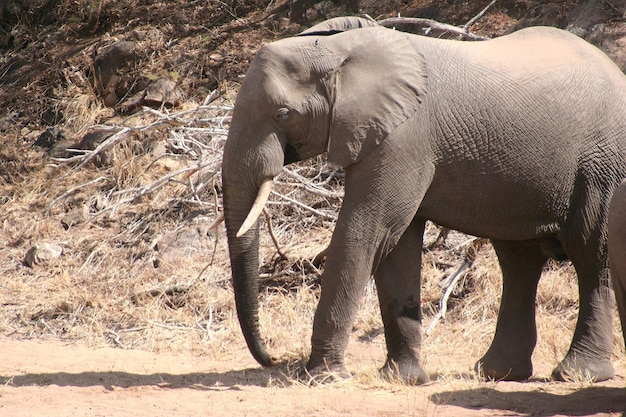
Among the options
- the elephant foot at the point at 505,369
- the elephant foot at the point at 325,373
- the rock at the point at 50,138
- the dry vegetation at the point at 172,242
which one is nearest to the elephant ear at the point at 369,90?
the elephant foot at the point at 325,373

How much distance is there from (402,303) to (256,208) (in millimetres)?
1210

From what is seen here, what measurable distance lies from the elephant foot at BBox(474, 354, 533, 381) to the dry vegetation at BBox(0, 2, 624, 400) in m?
0.20

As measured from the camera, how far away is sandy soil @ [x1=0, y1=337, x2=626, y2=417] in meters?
5.98

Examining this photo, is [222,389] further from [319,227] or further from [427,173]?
[319,227]

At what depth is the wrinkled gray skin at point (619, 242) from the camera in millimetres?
5230

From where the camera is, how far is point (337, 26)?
701cm

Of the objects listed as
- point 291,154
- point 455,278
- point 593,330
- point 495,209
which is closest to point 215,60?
point 455,278

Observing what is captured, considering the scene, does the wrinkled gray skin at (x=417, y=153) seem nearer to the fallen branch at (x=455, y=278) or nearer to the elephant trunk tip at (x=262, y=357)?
the elephant trunk tip at (x=262, y=357)

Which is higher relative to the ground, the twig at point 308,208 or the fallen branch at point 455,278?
the twig at point 308,208

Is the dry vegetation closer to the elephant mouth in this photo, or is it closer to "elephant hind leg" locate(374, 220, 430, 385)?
"elephant hind leg" locate(374, 220, 430, 385)

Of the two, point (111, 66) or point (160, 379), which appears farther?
point (111, 66)

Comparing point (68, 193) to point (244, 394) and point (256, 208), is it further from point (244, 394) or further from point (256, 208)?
point (244, 394)

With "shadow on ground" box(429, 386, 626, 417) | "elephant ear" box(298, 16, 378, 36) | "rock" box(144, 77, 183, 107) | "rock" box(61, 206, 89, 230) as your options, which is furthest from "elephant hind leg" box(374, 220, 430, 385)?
Result: "rock" box(144, 77, 183, 107)

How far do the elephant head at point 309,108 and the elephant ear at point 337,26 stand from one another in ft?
0.43
